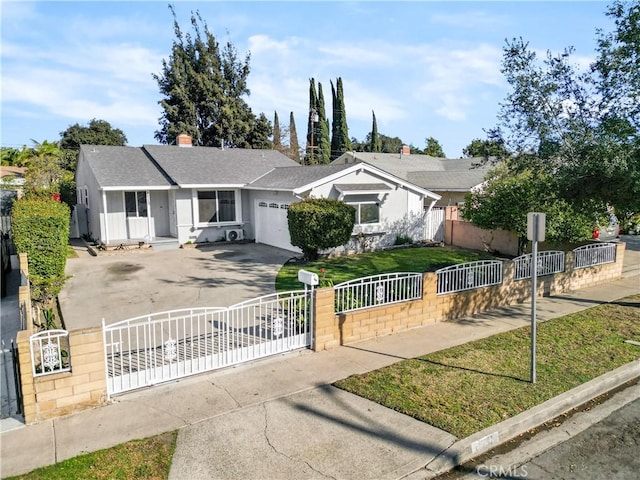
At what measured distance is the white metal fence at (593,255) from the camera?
12.6m

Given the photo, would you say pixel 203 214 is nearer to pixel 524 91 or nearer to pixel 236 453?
pixel 524 91

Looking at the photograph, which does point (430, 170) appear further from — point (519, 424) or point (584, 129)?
point (519, 424)

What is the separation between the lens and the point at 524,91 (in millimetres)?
10398

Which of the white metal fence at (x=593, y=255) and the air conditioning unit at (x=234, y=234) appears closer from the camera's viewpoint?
the white metal fence at (x=593, y=255)

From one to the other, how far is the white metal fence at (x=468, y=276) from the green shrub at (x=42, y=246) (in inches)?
344

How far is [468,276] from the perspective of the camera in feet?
32.9

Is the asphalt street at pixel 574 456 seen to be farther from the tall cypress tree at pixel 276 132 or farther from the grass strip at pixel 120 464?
the tall cypress tree at pixel 276 132

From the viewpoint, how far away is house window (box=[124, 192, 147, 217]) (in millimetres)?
19938

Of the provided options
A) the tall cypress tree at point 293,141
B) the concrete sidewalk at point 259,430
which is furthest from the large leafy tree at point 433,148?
the concrete sidewalk at point 259,430

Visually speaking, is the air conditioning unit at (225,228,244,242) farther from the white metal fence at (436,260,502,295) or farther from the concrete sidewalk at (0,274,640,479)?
the concrete sidewalk at (0,274,640,479)

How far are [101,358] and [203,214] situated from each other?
14856 mm

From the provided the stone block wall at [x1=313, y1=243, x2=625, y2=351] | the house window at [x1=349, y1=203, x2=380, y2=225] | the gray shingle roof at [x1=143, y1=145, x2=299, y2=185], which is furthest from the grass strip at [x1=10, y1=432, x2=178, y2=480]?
the gray shingle roof at [x1=143, y1=145, x2=299, y2=185]

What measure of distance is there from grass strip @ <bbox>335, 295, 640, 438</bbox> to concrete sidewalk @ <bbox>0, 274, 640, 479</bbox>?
310 millimetres

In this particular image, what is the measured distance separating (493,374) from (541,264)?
591 centimetres
